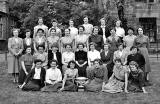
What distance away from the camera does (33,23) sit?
21.0m

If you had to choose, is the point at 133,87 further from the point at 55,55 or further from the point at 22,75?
the point at 22,75

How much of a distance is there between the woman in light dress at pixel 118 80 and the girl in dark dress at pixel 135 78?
0.59 feet

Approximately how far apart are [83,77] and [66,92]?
3.10 feet

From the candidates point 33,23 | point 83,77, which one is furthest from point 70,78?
point 33,23

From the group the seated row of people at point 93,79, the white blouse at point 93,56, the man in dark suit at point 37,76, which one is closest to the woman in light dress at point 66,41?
the white blouse at point 93,56

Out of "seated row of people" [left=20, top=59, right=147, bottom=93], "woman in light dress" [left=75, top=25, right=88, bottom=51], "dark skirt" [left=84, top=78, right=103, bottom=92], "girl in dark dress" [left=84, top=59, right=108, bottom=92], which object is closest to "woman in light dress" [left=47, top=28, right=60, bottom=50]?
"woman in light dress" [left=75, top=25, right=88, bottom=51]

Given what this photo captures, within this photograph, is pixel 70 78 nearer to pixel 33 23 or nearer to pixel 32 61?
pixel 32 61

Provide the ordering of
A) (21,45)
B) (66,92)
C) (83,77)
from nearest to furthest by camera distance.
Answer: (66,92), (83,77), (21,45)

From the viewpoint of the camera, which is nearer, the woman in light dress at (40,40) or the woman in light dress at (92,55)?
the woman in light dress at (92,55)

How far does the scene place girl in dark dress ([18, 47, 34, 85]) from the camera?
9905 mm

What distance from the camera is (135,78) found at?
9.05 meters

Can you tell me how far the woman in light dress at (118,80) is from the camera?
8856 millimetres

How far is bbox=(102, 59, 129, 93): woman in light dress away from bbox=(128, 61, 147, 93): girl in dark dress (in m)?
0.18

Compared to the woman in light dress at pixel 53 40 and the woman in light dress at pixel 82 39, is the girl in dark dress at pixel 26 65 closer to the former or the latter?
the woman in light dress at pixel 53 40
